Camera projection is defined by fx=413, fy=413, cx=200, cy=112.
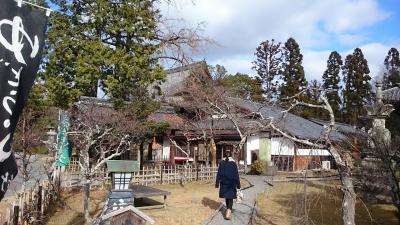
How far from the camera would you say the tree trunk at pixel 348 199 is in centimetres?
695

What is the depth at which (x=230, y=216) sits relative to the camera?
34.7 feet

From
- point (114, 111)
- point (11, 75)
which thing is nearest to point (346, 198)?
point (11, 75)

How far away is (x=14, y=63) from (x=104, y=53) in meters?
16.3

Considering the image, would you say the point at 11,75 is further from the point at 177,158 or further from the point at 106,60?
the point at 177,158

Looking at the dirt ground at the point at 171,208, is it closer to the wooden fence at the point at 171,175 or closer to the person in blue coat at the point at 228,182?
the person in blue coat at the point at 228,182

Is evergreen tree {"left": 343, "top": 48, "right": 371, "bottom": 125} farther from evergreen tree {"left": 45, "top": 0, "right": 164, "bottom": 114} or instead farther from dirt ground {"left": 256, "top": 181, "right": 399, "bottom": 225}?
dirt ground {"left": 256, "top": 181, "right": 399, "bottom": 225}

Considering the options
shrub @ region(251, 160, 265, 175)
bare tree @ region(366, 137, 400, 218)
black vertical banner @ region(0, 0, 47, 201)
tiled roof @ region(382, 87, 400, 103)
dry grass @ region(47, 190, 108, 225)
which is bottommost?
dry grass @ region(47, 190, 108, 225)

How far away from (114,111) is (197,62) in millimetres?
6881

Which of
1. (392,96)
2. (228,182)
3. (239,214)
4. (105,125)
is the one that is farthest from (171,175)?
(392,96)

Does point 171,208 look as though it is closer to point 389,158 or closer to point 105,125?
point 389,158

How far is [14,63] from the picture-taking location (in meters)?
3.74

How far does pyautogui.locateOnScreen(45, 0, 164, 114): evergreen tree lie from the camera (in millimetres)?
19484

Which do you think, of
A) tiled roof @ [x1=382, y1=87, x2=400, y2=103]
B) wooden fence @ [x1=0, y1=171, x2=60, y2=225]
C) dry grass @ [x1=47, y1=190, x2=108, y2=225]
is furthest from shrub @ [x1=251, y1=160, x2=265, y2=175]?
wooden fence @ [x1=0, y1=171, x2=60, y2=225]

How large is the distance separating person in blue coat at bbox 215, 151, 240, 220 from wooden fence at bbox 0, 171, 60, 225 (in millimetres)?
4534
